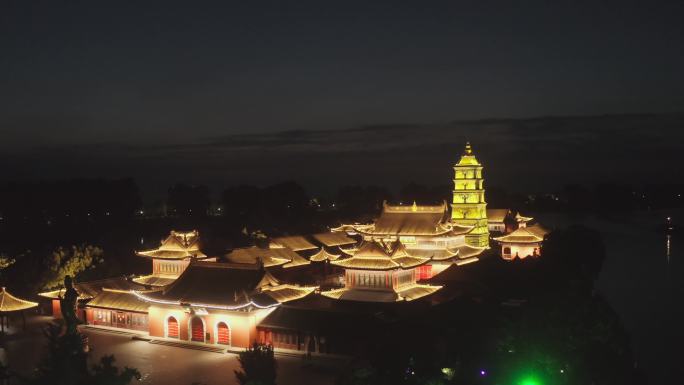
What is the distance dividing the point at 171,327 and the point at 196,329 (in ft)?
5.08

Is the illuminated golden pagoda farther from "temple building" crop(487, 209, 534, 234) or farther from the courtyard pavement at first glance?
the courtyard pavement

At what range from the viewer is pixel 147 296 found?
3284 cm

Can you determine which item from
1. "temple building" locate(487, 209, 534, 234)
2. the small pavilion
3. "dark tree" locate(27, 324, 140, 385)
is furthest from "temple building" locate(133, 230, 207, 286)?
"temple building" locate(487, 209, 534, 234)

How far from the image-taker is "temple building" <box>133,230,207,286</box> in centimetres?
4084

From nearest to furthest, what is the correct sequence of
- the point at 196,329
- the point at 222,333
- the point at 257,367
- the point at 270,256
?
the point at 257,367
the point at 222,333
the point at 196,329
the point at 270,256

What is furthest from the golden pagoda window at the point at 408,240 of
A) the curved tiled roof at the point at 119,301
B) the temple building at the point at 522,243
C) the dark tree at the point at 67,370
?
the dark tree at the point at 67,370

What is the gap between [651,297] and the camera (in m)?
49.9

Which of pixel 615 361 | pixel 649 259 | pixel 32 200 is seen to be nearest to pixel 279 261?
pixel 615 361

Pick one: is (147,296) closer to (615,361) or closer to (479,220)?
(615,361)

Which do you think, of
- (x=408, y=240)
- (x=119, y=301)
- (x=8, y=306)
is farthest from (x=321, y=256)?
(x=8, y=306)

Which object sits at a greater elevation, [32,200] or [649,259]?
[32,200]

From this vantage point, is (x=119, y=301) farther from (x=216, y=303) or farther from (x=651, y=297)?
(x=651, y=297)

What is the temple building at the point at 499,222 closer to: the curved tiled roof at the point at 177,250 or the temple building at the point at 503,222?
the temple building at the point at 503,222

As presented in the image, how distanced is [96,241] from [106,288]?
25940mm
